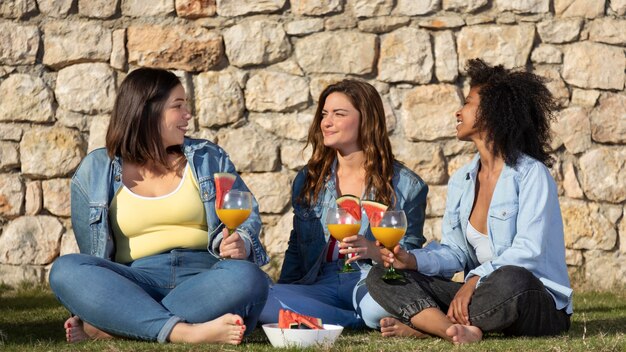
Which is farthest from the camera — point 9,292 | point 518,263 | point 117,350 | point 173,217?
point 9,292

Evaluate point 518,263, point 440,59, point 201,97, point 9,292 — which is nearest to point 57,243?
point 9,292

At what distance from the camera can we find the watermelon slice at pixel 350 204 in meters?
4.34

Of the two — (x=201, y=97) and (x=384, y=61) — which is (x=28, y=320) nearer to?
(x=201, y=97)

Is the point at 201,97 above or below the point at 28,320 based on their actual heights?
above

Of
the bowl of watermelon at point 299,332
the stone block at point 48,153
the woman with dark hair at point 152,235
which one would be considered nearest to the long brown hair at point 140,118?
the woman with dark hair at point 152,235

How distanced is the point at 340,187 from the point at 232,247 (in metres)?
0.94

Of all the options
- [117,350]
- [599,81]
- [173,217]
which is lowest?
[117,350]

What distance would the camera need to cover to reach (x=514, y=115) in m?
4.06

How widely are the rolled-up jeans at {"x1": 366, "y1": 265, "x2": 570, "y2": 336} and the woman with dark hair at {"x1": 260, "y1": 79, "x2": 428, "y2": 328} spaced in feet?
1.61

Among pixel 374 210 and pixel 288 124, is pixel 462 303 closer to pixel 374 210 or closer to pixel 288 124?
pixel 374 210

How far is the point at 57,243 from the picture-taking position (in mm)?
5973

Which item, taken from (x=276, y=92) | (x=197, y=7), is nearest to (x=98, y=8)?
(x=197, y=7)

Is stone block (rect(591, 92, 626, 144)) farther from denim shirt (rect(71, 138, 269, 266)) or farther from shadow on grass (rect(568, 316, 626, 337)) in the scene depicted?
denim shirt (rect(71, 138, 269, 266))

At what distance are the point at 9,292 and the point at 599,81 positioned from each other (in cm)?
355
